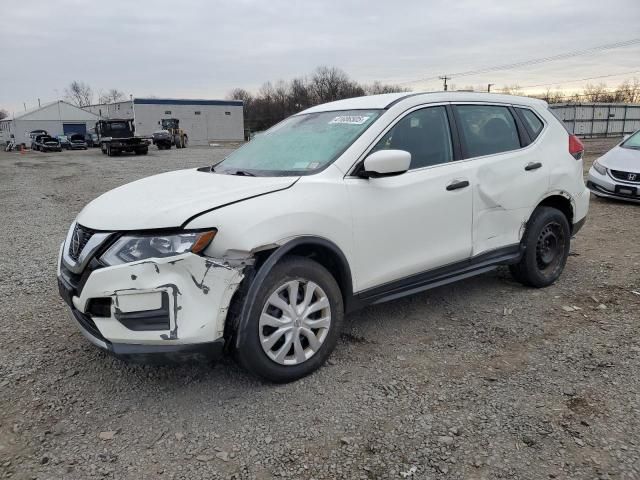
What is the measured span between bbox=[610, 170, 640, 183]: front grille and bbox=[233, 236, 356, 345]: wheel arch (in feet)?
25.1

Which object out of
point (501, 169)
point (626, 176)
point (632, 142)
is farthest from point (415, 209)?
point (632, 142)

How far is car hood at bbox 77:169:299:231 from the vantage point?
2752mm

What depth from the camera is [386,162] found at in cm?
317

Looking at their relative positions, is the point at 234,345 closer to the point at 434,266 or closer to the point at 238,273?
the point at 238,273

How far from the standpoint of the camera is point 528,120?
454 centimetres

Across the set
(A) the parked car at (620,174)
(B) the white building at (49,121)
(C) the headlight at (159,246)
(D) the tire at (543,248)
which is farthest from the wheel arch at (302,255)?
(B) the white building at (49,121)

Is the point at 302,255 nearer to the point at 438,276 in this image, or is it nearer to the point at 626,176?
the point at 438,276

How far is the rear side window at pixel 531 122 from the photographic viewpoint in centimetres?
451

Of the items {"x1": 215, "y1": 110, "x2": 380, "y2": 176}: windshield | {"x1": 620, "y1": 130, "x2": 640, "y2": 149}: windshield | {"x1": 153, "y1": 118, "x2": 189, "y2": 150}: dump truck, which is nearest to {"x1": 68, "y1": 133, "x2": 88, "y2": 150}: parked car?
{"x1": 153, "y1": 118, "x2": 189, "y2": 150}: dump truck

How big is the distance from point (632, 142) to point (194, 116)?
58240 mm

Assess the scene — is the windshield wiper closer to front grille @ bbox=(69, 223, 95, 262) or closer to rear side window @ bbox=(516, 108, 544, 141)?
A: front grille @ bbox=(69, 223, 95, 262)

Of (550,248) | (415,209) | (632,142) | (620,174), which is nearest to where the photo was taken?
(415,209)

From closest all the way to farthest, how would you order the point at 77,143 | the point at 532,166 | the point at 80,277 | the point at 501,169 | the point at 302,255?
the point at 80,277 → the point at 302,255 → the point at 501,169 → the point at 532,166 → the point at 77,143

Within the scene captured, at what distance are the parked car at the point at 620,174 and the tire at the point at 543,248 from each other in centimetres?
506
